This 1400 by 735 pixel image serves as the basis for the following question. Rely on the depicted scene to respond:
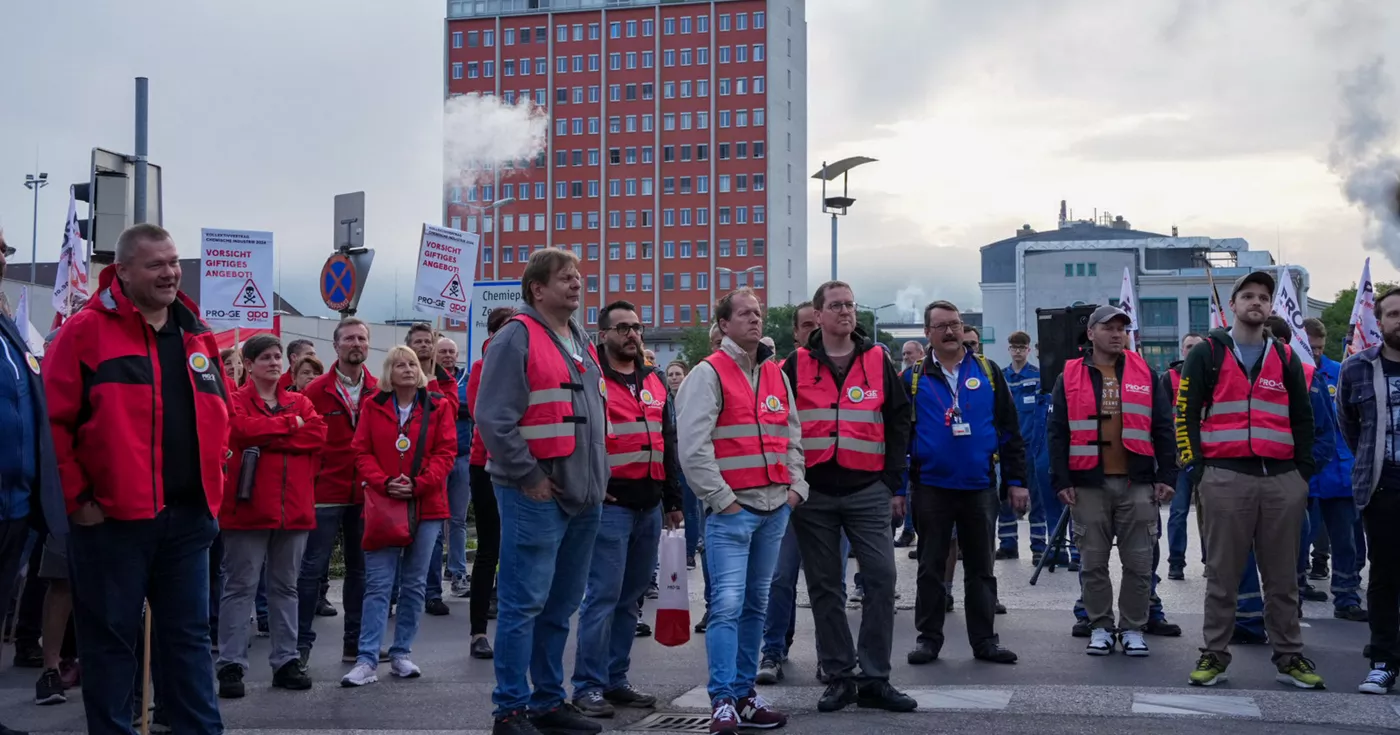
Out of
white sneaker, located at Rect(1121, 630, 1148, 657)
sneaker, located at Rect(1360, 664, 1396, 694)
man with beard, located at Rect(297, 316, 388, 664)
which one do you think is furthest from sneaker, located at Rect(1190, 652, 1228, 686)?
man with beard, located at Rect(297, 316, 388, 664)

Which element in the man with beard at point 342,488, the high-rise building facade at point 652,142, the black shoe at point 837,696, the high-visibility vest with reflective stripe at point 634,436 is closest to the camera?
the black shoe at point 837,696

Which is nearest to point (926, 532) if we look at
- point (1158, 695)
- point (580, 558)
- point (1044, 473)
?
point (1158, 695)

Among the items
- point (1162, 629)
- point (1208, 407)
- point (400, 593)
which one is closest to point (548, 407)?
point (400, 593)

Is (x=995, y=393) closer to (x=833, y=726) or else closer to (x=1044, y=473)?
(x=833, y=726)

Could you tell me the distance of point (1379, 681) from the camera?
293 inches

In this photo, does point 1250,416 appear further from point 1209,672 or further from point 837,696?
point 837,696

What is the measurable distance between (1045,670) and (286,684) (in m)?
4.56

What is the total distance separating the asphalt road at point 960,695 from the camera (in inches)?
266

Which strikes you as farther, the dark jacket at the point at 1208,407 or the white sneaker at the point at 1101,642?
the white sneaker at the point at 1101,642

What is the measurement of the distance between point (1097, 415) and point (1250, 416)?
1260 mm

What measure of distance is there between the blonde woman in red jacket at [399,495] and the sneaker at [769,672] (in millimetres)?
2147

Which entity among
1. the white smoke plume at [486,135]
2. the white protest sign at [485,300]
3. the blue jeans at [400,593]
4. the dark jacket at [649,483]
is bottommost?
the blue jeans at [400,593]

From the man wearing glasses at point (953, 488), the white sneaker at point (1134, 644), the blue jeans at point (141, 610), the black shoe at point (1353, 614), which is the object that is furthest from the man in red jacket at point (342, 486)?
the black shoe at point (1353, 614)

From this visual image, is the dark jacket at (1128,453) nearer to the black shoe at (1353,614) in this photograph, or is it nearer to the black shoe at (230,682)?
the black shoe at (1353,614)
